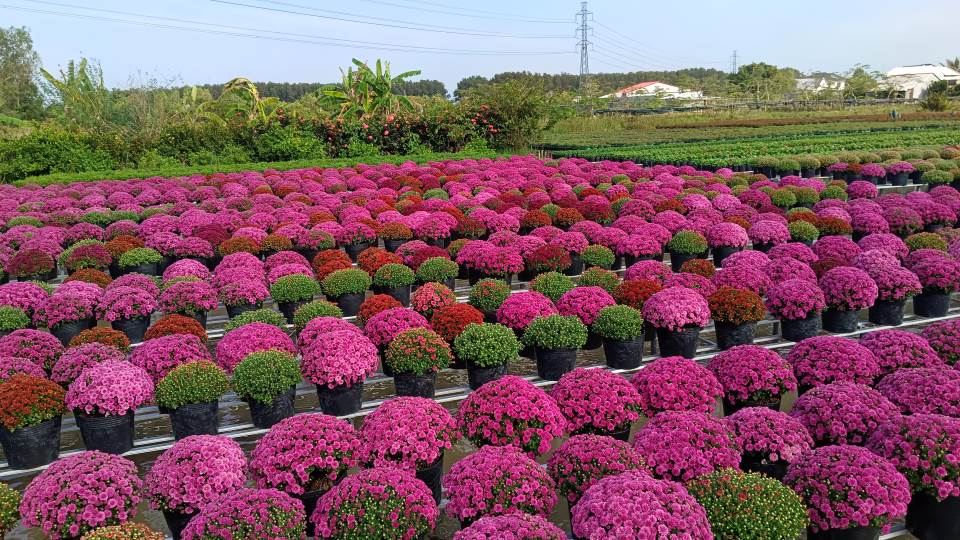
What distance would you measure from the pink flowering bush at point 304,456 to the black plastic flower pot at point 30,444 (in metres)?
2.61

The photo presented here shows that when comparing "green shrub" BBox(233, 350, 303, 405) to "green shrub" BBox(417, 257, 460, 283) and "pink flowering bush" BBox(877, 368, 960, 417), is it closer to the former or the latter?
"green shrub" BBox(417, 257, 460, 283)

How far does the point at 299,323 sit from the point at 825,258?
25.6 ft

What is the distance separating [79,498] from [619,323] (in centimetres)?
556

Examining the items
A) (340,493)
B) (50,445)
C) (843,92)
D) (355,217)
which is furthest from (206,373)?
(843,92)

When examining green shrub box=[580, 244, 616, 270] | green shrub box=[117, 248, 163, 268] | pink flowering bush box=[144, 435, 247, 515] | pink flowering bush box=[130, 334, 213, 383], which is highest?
green shrub box=[117, 248, 163, 268]

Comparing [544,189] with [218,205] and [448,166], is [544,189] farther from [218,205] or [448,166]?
[218,205]

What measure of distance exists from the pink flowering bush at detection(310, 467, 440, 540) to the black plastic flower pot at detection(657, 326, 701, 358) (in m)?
4.56

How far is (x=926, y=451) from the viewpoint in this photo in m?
4.85

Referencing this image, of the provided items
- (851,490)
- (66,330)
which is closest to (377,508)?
(851,490)

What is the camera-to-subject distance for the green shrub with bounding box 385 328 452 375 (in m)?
7.08

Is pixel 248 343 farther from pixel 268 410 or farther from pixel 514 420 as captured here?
pixel 514 420

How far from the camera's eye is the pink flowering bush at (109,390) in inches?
250

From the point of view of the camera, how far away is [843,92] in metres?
84.8

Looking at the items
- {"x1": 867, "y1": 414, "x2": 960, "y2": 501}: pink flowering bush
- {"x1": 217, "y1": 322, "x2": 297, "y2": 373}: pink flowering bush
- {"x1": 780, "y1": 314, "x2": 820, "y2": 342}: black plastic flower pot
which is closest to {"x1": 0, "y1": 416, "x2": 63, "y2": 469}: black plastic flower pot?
{"x1": 217, "y1": 322, "x2": 297, "y2": 373}: pink flowering bush
